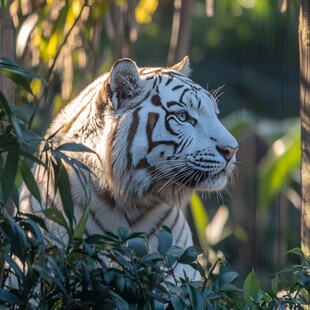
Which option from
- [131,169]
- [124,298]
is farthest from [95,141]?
[124,298]

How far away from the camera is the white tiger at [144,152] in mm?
4406

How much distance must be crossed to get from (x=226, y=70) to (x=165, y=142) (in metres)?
16.0

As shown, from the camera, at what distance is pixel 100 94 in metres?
4.49

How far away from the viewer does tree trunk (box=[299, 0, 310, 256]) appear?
422cm

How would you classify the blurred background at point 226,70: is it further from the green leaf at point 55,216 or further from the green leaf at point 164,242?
the green leaf at point 164,242

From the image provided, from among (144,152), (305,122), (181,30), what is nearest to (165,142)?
(144,152)

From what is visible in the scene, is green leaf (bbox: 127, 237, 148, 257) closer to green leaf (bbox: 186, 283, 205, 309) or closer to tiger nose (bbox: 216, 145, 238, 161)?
green leaf (bbox: 186, 283, 205, 309)

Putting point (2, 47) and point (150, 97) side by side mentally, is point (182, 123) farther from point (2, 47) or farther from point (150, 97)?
point (2, 47)

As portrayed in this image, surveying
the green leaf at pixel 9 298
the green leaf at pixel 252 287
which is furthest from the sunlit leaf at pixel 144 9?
the green leaf at pixel 9 298

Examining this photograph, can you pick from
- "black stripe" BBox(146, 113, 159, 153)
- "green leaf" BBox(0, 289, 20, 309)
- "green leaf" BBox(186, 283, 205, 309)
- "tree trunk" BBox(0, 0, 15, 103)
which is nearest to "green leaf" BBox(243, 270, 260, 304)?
"green leaf" BBox(186, 283, 205, 309)

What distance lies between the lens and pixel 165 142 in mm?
4488

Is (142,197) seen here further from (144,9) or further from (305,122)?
(144,9)

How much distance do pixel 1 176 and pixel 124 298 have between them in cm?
46

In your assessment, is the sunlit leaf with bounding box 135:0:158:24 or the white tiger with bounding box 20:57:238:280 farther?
the sunlit leaf with bounding box 135:0:158:24
